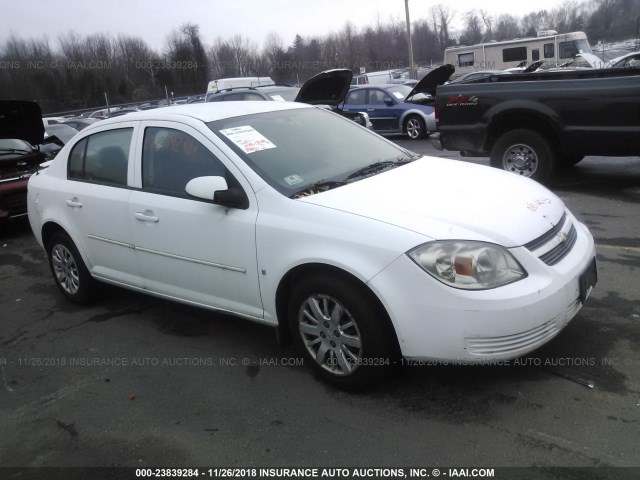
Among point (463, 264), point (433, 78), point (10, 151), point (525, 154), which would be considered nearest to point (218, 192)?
point (463, 264)

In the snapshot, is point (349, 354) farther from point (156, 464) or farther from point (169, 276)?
point (169, 276)

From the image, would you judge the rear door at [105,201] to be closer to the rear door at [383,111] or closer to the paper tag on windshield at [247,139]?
Result: the paper tag on windshield at [247,139]

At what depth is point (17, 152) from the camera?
27.5 feet

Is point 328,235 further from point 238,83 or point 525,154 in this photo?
point 238,83

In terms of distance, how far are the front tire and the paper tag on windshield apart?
6.38 ft

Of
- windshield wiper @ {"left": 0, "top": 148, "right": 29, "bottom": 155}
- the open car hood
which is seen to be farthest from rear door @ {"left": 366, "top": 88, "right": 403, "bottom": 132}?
windshield wiper @ {"left": 0, "top": 148, "right": 29, "bottom": 155}

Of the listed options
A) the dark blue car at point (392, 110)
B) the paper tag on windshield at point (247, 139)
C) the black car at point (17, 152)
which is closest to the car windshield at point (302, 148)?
the paper tag on windshield at point (247, 139)

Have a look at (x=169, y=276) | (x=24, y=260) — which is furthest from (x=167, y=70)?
(x=169, y=276)

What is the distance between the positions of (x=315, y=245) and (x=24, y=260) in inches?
203

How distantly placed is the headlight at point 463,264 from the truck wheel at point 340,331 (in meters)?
0.38

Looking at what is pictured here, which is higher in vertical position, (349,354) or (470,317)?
(470,317)

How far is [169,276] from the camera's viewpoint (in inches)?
152

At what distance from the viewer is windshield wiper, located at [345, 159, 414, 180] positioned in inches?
142

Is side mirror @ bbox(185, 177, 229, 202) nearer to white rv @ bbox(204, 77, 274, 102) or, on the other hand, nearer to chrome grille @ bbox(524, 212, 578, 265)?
chrome grille @ bbox(524, 212, 578, 265)
